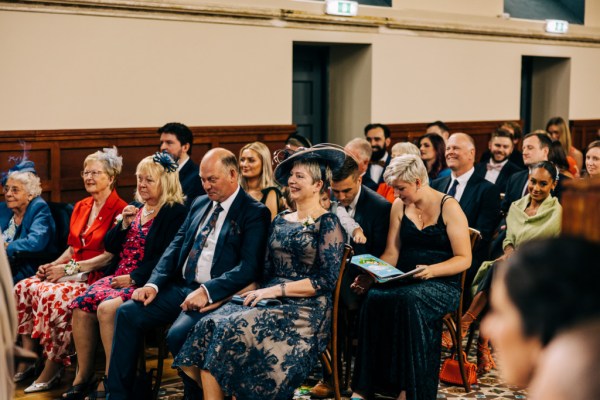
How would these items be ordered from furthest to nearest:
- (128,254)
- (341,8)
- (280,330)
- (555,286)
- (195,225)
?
(341,8), (128,254), (195,225), (280,330), (555,286)

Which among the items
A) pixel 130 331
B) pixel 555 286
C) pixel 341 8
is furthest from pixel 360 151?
pixel 555 286

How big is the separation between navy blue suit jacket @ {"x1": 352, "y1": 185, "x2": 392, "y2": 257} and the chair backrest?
211cm

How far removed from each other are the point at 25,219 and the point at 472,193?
300 cm

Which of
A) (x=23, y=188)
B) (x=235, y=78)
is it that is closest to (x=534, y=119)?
(x=235, y=78)

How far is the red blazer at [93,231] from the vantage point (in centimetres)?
499

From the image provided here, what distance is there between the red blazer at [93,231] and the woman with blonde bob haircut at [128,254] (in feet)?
0.34

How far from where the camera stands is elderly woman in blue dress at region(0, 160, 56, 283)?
5.16 metres

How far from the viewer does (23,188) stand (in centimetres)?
536

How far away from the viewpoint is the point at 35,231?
5.23m

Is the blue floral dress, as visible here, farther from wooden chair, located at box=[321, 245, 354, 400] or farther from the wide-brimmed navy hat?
the wide-brimmed navy hat

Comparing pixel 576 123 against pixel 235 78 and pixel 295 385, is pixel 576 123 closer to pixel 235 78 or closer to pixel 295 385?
pixel 235 78

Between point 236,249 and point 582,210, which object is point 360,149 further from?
point 582,210

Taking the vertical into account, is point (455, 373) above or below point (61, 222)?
below

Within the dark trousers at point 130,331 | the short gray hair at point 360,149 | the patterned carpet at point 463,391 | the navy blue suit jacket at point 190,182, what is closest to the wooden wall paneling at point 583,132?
Result: the short gray hair at point 360,149
